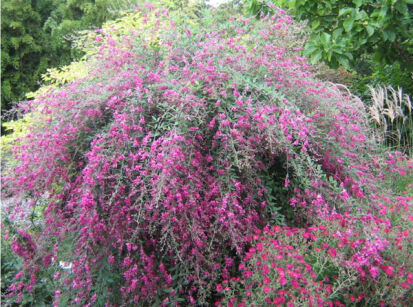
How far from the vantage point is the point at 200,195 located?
7.41ft

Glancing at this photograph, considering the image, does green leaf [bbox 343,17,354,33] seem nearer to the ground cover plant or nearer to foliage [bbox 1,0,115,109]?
the ground cover plant

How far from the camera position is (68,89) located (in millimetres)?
2799

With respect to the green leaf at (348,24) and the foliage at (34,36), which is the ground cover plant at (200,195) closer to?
the green leaf at (348,24)

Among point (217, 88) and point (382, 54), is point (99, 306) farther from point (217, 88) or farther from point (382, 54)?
point (382, 54)

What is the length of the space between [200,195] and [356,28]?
184 centimetres

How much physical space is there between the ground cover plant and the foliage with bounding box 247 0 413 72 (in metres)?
0.38

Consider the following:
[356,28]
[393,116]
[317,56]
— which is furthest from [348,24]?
[393,116]

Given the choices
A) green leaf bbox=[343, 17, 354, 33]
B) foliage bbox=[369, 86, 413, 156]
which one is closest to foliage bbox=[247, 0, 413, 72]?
green leaf bbox=[343, 17, 354, 33]

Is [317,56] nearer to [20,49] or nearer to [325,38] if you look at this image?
[325,38]

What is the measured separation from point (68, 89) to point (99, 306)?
1.62 m

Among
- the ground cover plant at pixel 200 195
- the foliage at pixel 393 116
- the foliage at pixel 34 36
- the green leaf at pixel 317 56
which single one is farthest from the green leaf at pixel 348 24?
the foliage at pixel 34 36

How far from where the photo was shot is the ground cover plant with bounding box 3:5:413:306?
1.90m

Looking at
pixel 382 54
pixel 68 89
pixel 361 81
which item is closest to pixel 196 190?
pixel 68 89

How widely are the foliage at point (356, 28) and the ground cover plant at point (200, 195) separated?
0.38 metres
